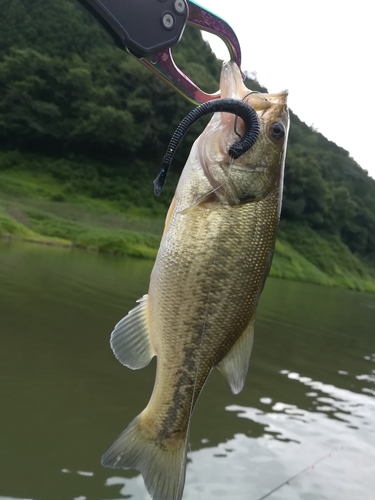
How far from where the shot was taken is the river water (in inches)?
175

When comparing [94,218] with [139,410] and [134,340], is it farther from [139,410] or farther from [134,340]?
[134,340]

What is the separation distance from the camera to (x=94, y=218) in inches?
1040

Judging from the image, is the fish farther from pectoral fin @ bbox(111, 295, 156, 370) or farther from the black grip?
the black grip

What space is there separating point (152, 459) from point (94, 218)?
2504 cm

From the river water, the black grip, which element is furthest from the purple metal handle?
the river water

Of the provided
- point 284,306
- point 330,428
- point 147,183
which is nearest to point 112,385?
point 330,428

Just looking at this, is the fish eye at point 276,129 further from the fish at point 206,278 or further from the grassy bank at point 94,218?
the grassy bank at point 94,218

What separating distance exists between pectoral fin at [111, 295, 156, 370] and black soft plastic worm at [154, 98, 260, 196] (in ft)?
1.72

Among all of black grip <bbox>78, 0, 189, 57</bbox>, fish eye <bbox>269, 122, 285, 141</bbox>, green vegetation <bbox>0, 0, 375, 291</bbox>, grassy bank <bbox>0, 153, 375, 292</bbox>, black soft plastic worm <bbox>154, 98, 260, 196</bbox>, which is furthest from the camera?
green vegetation <bbox>0, 0, 375, 291</bbox>

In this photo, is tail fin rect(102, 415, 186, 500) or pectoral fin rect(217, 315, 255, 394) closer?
tail fin rect(102, 415, 186, 500)

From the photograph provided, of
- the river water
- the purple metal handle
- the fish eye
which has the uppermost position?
the purple metal handle

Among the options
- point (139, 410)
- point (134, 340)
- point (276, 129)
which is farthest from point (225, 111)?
point (139, 410)

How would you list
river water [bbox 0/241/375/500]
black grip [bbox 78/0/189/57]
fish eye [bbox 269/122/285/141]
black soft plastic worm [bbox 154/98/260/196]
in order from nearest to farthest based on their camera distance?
black soft plastic worm [bbox 154/98/260/196] → black grip [bbox 78/0/189/57] → fish eye [bbox 269/122/285/141] → river water [bbox 0/241/375/500]

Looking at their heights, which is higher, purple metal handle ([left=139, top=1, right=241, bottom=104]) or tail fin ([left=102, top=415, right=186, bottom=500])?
purple metal handle ([left=139, top=1, right=241, bottom=104])
